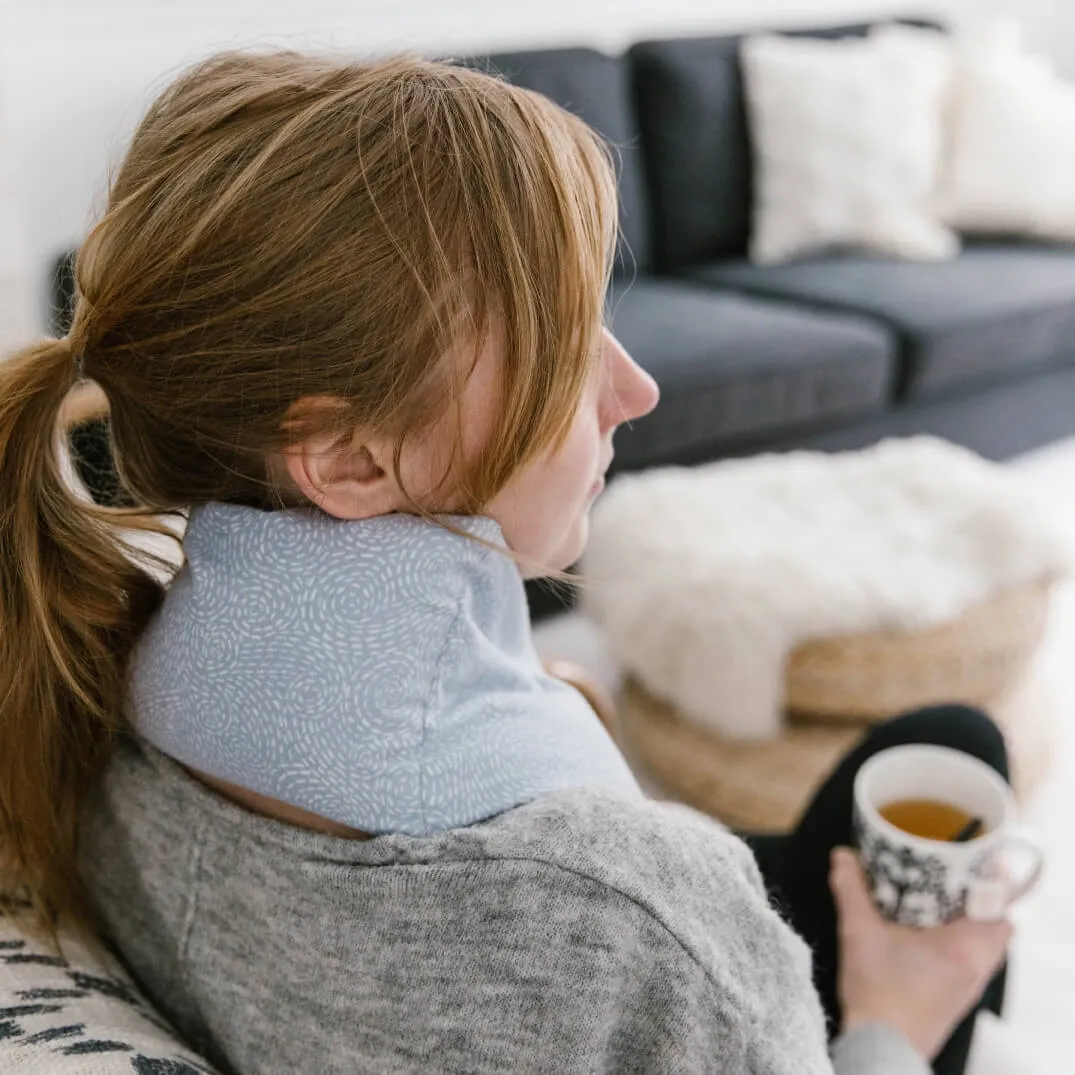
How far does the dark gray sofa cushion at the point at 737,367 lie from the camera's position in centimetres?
217

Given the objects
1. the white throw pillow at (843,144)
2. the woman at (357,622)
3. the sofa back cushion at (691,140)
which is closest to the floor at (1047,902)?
the woman at (357,622)

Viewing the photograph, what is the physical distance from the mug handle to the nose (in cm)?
45

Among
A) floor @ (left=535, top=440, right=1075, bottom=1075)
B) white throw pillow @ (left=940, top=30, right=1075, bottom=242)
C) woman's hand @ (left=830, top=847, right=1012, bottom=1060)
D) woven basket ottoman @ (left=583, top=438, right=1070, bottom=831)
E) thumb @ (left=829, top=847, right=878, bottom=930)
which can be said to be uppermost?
white throw pillow @ (left=940, top=30, right=1075, bottom=242)

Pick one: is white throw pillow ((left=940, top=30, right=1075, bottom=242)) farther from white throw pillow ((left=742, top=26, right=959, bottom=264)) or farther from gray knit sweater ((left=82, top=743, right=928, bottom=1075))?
gray knit sweater ((left=82, top=743, right=928, bottom=1075))

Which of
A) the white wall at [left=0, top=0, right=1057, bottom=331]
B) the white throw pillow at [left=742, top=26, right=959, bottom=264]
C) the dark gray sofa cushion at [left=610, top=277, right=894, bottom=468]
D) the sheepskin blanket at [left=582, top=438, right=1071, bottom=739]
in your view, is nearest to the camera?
the sheepskin blanket at [left=582, top=438, right=1071, bottom=739]

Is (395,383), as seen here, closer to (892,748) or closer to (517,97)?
(517,97)

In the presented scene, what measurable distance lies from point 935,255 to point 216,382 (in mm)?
2627

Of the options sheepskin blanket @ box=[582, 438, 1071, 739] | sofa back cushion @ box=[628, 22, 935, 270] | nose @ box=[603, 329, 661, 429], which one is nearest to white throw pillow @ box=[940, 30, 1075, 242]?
sofa back cushion @ box=[628, 22, 935, 270]

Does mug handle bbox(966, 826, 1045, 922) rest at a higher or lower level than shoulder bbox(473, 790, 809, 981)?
lower

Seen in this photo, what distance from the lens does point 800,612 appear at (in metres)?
1.47

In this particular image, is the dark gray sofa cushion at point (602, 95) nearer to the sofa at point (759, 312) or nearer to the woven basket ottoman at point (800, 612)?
the sofa at point (759, 312)

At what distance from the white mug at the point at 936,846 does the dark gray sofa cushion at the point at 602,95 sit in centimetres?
172

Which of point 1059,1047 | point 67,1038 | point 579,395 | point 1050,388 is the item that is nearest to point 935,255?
point 1050,388

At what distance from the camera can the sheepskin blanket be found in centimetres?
148
